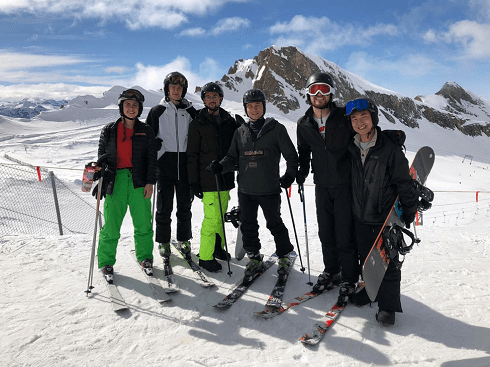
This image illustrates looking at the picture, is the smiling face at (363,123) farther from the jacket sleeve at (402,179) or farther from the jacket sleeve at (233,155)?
the jacket sleeve at (233,155)

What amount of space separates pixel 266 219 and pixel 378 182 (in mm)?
1527

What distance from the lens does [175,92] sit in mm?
4316

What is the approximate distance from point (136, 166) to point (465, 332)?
12.6 ft

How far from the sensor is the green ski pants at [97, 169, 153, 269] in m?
3.95

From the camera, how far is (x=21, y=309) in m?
3.37

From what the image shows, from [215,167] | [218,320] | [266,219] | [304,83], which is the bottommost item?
[218,320]

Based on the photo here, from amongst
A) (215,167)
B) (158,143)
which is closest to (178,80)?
(158,143)

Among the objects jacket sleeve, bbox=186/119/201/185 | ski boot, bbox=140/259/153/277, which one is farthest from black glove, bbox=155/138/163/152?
ski boot, bbox=140/259/153/277

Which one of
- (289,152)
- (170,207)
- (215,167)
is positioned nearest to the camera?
(289,152)

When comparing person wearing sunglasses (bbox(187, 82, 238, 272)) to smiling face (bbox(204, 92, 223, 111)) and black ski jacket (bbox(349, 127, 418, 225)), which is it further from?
black ski jacket (bbox(349, 127, 418, 225))

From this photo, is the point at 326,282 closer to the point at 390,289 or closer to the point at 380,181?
the point at 390,289

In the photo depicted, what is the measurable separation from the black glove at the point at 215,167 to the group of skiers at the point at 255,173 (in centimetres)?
1

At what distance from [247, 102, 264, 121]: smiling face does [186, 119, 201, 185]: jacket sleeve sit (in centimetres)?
74

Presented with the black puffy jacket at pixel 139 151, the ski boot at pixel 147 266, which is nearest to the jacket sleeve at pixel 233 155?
the black puffy jacket at pixel 139 151
